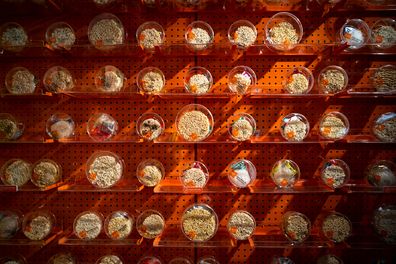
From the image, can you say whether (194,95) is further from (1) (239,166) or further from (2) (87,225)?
(2) (87,225)

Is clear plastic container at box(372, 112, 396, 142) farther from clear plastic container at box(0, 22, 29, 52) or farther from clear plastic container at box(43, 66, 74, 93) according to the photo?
clear plastic container at box(0, 22, 29, 52)

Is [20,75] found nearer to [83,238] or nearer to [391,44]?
[83,238]

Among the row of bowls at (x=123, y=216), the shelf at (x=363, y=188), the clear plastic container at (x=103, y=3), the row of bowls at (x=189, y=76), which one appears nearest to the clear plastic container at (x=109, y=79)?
the row of bowls at (x=189, y=76)

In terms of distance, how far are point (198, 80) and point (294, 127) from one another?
0.78m

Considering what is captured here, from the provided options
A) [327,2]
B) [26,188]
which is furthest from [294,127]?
[26,188]

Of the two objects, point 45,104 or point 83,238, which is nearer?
point 83,238

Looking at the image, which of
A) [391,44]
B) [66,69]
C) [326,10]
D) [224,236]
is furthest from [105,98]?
[391,44]

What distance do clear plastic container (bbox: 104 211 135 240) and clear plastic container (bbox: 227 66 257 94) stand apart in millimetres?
1250

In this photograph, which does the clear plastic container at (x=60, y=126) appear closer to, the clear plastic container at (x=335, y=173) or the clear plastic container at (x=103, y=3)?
the clear plastic container at (x=103, y=3)

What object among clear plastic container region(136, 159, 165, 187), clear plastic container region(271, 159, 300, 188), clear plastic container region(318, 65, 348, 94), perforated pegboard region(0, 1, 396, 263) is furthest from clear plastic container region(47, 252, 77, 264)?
clear plastic container region(318, 65, 348, 94)

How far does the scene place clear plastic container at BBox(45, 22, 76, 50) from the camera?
234cm

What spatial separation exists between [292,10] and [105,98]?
1.59 meters

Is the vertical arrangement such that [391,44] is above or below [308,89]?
above

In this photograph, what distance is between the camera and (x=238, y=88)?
228cm
